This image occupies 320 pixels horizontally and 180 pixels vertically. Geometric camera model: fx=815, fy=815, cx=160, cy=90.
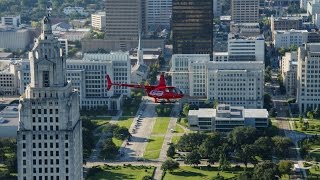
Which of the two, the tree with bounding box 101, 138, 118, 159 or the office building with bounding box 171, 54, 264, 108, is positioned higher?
the office building with bounding box 171, 54, 264, 108

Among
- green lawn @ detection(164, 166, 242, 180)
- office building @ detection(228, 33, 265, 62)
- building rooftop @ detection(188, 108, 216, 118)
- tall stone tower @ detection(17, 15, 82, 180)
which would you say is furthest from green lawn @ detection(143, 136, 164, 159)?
office building @ detection(228, 33, 265, 62)

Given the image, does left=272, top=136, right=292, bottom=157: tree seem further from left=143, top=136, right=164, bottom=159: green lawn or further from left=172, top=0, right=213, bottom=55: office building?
left=172, top=0, right=213, bottom=55: office building

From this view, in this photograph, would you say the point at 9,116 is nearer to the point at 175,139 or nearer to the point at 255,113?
the point at 175,139

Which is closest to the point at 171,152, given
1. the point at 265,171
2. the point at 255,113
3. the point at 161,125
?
the point at 265,171

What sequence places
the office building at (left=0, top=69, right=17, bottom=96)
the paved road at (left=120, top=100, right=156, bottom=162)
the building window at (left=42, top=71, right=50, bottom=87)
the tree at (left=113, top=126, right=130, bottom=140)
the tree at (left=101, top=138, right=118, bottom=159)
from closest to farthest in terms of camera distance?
1. the building window at (left=42, top=71, right=50, bottom=87)
2. the tree at (left=101, top=138, right=118, bottom=159)
3. the paved road at (left=120, top=100, right=156, bottom=162)
4. the tree at (left=113, top=126, right=130, bottom=140)
5. the office building at (left=0, top=69, right=17, bottom=96)

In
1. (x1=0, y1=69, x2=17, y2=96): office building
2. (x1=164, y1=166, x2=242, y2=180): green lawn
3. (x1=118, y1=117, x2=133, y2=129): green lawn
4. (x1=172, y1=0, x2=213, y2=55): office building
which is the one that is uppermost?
(x1=172, y1=0, x2=213, y2=55): office building

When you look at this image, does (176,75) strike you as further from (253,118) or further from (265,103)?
(253,118)

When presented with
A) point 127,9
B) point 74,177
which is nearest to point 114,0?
point 127,9
